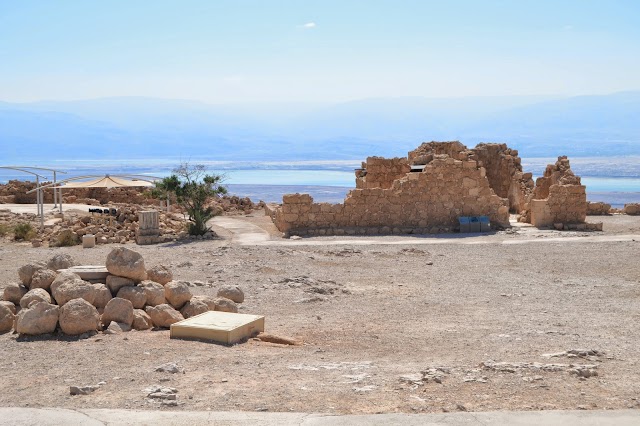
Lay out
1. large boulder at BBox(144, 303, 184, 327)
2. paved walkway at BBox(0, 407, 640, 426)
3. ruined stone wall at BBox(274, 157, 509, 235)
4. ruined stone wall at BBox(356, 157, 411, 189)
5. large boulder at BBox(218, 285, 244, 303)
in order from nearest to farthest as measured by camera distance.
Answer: paved walkway at BBox(0, 407, 640, 426), large boulder at BBox(144, 303, 184, 327), large boulder at BBox(218, 285, 244, 303), ruined stone wall at BBox(274, 157, 509, 235), ruined stone wall at BBox(356, 157, 411, 189)

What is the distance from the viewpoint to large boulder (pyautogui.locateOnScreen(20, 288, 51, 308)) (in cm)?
825

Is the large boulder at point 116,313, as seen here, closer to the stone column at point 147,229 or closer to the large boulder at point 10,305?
the large boulder at point 10,305

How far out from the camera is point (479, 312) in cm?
984

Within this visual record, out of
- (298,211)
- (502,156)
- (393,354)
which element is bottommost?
(393,354)

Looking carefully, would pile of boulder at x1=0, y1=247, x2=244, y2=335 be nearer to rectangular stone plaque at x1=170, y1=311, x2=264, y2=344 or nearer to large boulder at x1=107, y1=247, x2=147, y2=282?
large boulder at x1=107, y1=247, x2=147, y2=282

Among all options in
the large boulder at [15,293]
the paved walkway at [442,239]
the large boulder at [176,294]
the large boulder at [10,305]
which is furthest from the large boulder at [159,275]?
the paved walkway at [442,239]

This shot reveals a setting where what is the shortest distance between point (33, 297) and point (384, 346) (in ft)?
13.4

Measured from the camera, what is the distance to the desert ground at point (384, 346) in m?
5.74

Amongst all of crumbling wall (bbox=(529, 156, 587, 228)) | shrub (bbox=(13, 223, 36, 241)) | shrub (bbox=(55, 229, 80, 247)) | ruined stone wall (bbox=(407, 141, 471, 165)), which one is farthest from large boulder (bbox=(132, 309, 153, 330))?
ruined stone wall (bbox=(407, 141, 471, 165))

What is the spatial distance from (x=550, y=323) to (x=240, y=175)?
73.2m

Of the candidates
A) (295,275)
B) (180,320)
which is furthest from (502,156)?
(180,320)

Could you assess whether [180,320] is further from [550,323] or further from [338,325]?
[550,323]

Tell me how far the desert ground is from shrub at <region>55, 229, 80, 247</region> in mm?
2823

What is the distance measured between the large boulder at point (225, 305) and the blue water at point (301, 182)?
30.7 metres
